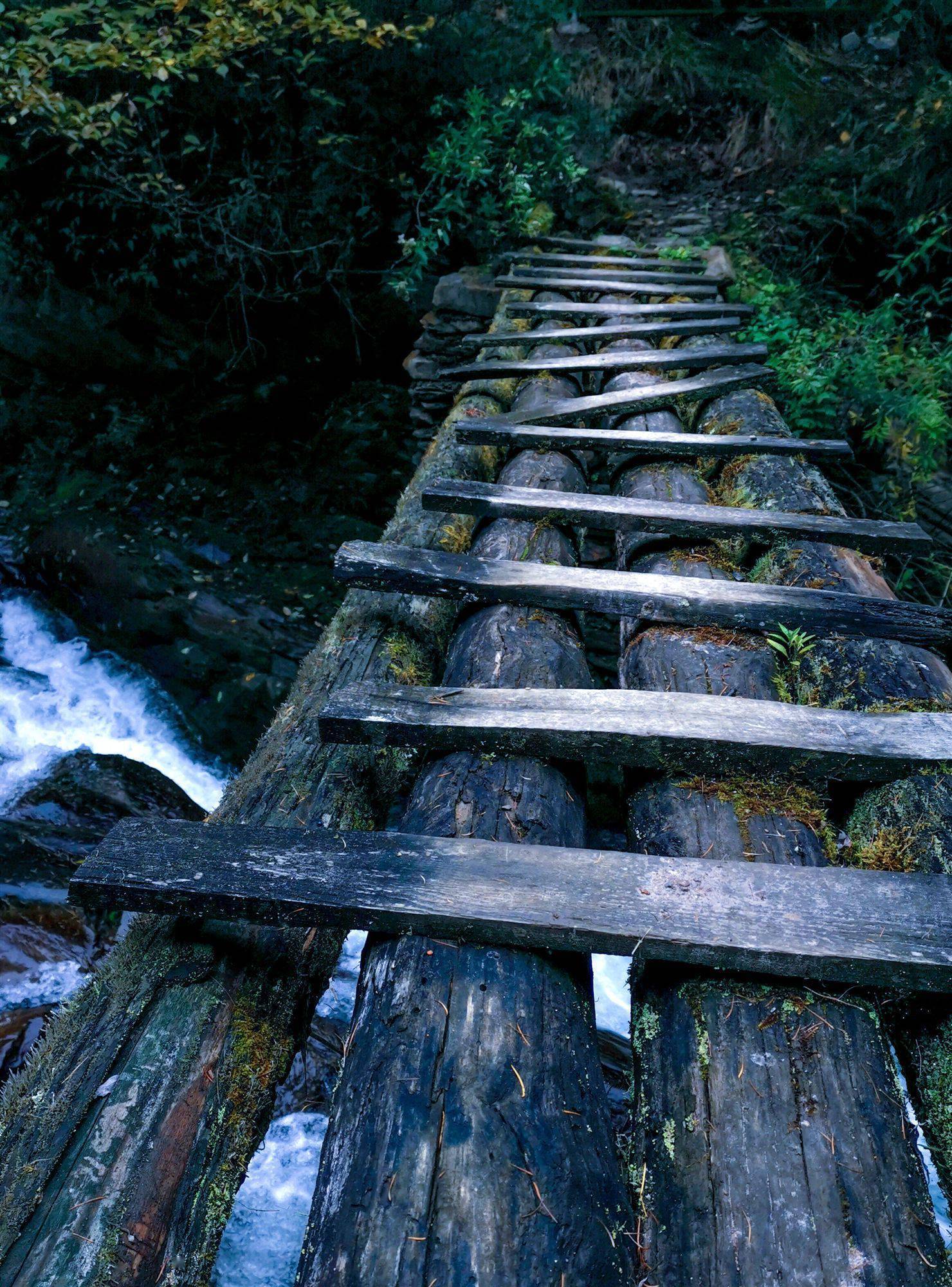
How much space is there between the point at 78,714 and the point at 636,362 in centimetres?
461

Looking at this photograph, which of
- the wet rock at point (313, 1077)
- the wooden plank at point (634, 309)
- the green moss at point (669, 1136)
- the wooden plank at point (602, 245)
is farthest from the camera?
the wooden plank at point (602, 245)

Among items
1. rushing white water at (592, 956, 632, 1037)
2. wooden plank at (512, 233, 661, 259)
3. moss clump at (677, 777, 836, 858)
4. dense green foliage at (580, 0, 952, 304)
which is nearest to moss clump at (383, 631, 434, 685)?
moss clump at (677, 777, 836, 858)

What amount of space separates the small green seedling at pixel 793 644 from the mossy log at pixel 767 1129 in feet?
1.94

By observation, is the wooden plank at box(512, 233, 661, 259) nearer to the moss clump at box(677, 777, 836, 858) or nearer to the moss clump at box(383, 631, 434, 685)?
the moss clump at box(383, 631, 434, 685)

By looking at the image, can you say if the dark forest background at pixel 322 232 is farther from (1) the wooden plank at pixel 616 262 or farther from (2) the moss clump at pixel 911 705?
(2) the moss clump at pixel 911 705

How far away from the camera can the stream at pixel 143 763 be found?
2869 millimetres

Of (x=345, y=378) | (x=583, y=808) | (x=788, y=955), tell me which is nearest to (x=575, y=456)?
(x=583, y=808)

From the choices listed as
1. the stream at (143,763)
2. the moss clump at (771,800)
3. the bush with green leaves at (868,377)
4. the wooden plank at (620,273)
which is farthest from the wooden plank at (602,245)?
the moss clump at (771,800)

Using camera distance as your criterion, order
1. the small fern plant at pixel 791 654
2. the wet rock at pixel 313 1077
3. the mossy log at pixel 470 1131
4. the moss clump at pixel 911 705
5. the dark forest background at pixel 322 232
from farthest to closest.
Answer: the dark forest background at pixel 322 232 < the wet rock at pixel 313 1077 < the small fern plant at pixel 791 654 < the moss clump at pixel 911 705 < the mossy log at pixel 470 1131

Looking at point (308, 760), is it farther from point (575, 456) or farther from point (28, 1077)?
point (575, 456)

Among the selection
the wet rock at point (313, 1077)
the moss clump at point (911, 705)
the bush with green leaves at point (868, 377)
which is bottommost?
the wet rock at point (313, 1077)

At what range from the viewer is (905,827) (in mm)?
1568

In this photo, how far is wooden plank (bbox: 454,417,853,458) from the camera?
121 inches

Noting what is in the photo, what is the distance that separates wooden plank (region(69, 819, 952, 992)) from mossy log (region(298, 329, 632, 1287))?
0.09m
